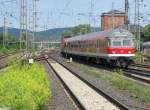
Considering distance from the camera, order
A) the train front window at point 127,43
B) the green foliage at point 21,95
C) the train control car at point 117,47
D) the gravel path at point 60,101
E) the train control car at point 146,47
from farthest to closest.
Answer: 1. the train control car at point 146,47
2. the train front window at point 127,43
3. the train control car at point 117,47
4. the gravel path at point 60,101
5. the green foliage at point 21,95

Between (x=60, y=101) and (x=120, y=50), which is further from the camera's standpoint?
(x=120, y=50)

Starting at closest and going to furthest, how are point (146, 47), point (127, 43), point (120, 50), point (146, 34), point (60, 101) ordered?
point (60, 101)
point (120, 50)
point (127, 43)
point (146, 47)
point (146, 34)

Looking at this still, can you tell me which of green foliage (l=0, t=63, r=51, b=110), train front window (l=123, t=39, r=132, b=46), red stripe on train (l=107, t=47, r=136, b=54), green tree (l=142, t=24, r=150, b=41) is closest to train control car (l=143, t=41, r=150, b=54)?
green tree (l=142, t=24, r=150, b=41)

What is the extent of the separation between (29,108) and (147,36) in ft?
395

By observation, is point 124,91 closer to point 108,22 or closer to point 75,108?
point 75,108

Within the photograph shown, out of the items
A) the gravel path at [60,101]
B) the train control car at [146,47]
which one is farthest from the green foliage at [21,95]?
the train control car at [146,47]

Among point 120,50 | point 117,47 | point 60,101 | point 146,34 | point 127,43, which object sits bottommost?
point 60,101

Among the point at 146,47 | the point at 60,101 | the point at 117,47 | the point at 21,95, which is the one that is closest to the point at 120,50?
the point at 117,47

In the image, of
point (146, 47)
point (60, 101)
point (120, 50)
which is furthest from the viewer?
point (146, 47)

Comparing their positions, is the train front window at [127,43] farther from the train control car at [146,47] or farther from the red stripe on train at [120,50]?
the train control car at [146,47]

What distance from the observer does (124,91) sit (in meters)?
24.8

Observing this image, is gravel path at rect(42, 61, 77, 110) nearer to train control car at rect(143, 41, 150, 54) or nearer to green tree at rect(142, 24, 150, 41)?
train control car at rect(143, 41, 150, 54)

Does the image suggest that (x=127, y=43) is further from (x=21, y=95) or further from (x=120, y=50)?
(x=21, y=95)

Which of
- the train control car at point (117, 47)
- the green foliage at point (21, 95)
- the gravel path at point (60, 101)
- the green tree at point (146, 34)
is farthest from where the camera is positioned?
the green tree at point (146, 34)
